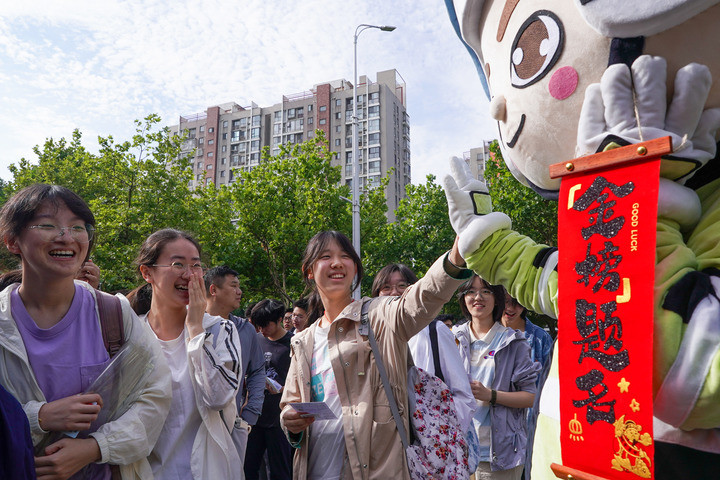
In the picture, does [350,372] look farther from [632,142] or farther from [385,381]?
[632,142]

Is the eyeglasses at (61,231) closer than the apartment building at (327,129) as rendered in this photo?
Yes

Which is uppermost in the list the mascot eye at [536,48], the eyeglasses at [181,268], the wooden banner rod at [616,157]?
the mascot eye at [536,48]

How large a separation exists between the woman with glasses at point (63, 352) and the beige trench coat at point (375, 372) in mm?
722

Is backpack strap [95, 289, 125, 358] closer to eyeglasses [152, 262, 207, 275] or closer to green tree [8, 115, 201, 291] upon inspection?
eyeglasses [152, 262, 207, 275]

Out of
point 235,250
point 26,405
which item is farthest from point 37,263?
point 235,250

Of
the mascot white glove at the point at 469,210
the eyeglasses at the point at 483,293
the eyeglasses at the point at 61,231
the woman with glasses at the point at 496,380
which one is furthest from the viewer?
the eyeglasses at the point at 483,293

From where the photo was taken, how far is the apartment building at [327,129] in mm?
55531

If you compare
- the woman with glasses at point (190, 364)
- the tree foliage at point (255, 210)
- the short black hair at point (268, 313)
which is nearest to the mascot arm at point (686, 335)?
the woman with glasses at point (190, 364)

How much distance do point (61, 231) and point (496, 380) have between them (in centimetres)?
313

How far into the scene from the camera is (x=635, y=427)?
141 cm

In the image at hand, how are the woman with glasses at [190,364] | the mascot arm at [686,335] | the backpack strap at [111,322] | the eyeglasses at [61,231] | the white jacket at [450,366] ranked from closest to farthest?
1. the mascot arm at [686,335]
2. the eyeglasses at [61,231]
3. the backpack strap at [111,322]
4. the woman with glasses at [190,364]
5. the white jacket at [450,366]

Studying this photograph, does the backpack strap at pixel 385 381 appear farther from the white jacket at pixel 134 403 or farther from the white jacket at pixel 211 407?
the white jacket at pixel 134 403

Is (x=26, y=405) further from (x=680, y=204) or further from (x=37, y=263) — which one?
(x=680, y=204)

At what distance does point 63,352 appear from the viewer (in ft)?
7.61
